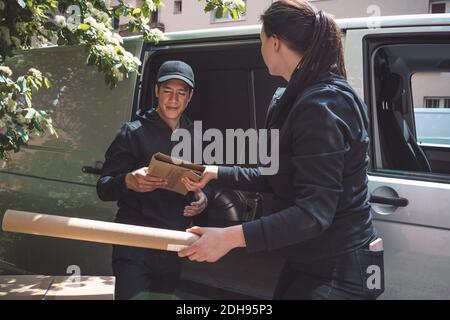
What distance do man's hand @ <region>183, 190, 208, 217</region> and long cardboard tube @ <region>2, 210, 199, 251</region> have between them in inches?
25.7

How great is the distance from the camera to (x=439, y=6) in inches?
484

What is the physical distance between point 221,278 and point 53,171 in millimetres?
1213

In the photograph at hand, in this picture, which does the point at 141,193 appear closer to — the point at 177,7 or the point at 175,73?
the point at 175,73

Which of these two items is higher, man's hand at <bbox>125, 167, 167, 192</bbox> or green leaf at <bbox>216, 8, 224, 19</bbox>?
green leaf at <bbox>216, 8, 224, 19</bbox>

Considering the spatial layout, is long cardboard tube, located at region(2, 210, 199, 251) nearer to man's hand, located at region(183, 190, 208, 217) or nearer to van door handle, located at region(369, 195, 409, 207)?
man's hand, located at region(183, 190, 208, 217)

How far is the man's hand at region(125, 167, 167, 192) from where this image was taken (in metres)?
1.96

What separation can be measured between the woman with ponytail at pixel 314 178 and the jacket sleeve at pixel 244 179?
9.3 inches

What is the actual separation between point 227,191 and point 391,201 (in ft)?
5.01

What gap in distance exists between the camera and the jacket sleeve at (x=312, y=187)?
133cm

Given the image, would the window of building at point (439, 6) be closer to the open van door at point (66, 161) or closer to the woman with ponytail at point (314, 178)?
the open van door at point (66, 161)

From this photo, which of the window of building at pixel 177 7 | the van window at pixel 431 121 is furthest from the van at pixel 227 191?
the window of building at pixel 177 7

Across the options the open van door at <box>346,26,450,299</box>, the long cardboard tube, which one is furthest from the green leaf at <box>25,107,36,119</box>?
the open van door at <box>346,26,450,299</box>

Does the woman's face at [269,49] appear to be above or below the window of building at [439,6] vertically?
below

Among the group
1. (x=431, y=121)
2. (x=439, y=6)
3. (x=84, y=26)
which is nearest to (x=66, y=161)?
(x=84, y=26)
